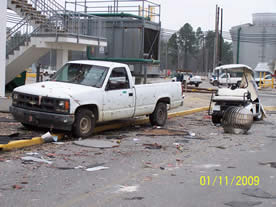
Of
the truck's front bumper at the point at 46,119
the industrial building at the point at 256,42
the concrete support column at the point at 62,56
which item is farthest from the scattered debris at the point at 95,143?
the industrial building at the point at 256,42

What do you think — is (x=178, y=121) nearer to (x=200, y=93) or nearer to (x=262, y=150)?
(x=262, y=150)

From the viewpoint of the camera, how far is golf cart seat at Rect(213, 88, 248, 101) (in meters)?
14.1

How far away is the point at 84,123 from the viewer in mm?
10672

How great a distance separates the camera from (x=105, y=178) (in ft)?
23.6

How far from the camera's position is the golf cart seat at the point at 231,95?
14117mm

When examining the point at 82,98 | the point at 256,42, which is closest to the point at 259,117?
the point at 82,98

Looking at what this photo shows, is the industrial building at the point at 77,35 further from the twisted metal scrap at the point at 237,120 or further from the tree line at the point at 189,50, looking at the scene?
the tree line at the point at 189,50

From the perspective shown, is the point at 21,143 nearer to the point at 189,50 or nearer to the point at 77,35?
the point at 77,35

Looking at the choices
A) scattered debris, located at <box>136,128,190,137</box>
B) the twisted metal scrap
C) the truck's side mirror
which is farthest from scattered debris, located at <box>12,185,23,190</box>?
the twisted metal scrap

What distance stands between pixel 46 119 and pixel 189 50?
9373cm

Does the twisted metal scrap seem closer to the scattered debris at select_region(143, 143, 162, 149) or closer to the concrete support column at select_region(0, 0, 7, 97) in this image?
the scattered debris at select_region(143, 143, 162, 149)

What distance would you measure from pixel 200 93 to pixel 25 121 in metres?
23.3

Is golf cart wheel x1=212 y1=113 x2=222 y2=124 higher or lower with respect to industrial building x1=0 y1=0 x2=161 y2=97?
lower

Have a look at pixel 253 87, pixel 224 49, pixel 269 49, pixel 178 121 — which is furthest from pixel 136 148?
pixel 224 49
